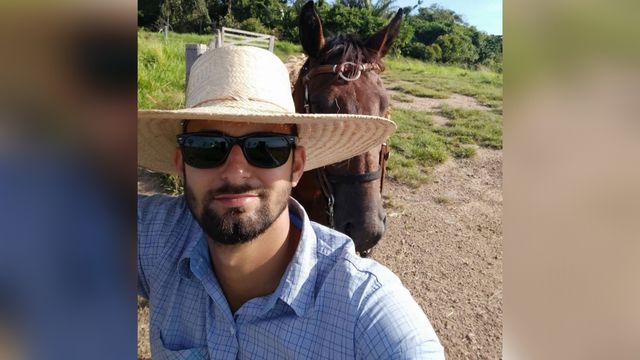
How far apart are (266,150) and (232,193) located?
0.61 feet

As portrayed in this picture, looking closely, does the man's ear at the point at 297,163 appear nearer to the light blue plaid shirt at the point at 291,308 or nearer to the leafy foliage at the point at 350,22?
the light blue plaid shirt at the point at 291,308

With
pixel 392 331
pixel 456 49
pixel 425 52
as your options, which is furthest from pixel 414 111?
pixel 456 49

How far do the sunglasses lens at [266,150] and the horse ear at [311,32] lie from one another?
1701 mm


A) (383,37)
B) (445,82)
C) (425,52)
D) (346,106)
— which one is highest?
(425,52)

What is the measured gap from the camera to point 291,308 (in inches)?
53.8

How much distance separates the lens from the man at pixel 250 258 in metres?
1.26

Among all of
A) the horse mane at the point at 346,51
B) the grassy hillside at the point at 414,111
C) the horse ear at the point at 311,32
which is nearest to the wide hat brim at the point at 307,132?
the grassy hillside at the point at 414,111

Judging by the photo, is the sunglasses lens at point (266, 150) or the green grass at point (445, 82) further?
the green grass at point (445, 82)

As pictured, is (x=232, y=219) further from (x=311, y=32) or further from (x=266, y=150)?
(x=311, y=32)

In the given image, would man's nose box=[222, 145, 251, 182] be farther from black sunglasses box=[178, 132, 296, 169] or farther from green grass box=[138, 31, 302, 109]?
green grass box=[138, 31, 302, 109]
